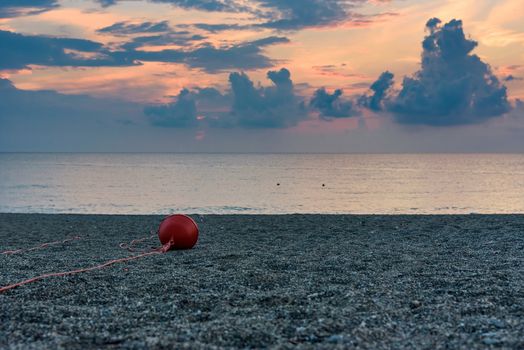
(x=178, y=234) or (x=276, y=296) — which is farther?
(x=178, y=234)

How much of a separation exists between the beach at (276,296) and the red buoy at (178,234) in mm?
269

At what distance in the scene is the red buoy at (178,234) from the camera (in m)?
10.1

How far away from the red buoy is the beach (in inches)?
10.6

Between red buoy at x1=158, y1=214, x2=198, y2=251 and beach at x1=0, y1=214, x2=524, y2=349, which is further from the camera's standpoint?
red buoy at x1=158, y1=214, x2=198, y2=251

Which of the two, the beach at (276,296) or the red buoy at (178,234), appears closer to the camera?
the beach at (276,296)

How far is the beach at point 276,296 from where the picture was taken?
4672 mm

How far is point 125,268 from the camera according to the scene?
813 centimetres

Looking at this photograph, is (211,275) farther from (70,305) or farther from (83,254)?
(83,254)

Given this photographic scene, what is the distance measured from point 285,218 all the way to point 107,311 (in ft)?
42.2

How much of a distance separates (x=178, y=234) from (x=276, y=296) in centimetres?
431

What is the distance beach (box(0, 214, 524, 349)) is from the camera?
4672 millimetres

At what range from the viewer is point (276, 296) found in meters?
6.11

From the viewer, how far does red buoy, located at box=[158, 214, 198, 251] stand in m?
10.1

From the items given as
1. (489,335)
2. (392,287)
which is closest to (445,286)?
(392,287)
